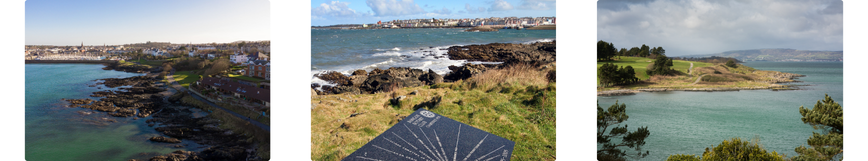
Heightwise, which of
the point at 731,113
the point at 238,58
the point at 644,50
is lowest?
the point at 731,113

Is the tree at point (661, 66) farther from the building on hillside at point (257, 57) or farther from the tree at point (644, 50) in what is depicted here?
the building on hillside at point (257, 57)

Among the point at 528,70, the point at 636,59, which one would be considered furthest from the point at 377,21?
the point at 636,59

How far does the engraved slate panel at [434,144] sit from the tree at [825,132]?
10.6 ft

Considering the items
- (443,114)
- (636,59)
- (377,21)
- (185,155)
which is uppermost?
(377,21)

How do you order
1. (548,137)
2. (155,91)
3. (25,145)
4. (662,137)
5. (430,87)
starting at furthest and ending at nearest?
1. (430,87)
2. (548,137)
3. (662,137)
4. (155,91)
5. (25,145)

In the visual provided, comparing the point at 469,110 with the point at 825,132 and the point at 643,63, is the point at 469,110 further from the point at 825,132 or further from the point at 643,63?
the point at 825,132

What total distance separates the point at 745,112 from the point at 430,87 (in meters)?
4.34

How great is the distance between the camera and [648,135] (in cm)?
428

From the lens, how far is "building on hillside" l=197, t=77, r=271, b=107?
4.14 meters

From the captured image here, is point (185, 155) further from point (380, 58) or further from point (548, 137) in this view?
point (548, 137)

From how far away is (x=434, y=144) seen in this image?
12.6 ft

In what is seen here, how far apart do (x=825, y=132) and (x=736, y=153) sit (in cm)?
122

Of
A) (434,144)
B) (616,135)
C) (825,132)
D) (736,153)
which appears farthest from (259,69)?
(825,132)

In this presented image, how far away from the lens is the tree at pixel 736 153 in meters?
3.47
